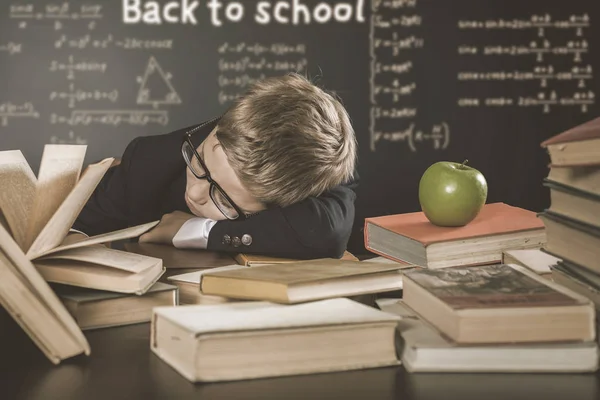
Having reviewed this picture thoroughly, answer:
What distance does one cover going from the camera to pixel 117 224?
6.14ft

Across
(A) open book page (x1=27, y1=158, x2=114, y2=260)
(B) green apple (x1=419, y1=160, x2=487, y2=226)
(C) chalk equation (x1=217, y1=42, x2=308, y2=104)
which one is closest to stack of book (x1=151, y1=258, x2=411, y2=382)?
(A) open book page (x1=27, y1=158, x2=114, y2=260)

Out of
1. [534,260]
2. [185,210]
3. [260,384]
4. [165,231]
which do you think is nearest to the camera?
[260,384]

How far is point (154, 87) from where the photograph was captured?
3381mm

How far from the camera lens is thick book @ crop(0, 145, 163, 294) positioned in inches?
31.7

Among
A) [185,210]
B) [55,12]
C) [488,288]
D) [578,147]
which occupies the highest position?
[55,12]

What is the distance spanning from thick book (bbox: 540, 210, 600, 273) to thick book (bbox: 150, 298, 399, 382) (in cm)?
25

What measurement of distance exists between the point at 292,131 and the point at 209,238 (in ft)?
0.83

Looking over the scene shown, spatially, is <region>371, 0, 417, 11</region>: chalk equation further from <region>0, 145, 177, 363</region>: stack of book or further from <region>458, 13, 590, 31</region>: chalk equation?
<region>0, 145, 177, 363</region>: stack of book

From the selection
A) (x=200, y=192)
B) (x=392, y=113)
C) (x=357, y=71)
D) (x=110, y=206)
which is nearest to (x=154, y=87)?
(x=357, y=71)

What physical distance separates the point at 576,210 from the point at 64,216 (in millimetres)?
566

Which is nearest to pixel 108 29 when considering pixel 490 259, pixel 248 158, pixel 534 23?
pixel 534 23

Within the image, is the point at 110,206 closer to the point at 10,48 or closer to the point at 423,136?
the point at 10,48

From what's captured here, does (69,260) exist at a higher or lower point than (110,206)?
higher

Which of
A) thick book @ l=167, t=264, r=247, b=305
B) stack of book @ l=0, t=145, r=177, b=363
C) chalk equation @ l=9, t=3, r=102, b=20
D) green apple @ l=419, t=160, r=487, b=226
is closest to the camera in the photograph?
stack of book @ l=0, t=145, r=177, b=363
